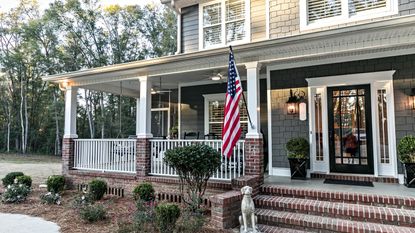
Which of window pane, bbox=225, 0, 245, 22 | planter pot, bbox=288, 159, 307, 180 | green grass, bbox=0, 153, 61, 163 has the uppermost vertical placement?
window pane, bbox=225, 0, 245, 22

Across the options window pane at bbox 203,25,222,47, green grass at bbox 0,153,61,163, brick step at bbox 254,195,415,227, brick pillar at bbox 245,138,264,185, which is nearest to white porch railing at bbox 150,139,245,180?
brick pillar at bbox 245,138,264,185

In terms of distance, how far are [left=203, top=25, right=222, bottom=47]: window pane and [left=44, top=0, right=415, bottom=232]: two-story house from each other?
0.10 feet

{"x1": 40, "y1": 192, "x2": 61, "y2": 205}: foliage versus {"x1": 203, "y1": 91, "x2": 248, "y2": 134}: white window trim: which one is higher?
{"x1": 203, "y1": 91, "x2": 248, "y2": 134}: white window trim

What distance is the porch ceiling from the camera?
14.4ft

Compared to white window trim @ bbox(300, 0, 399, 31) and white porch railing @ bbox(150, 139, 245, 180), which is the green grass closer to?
white porch railing @ bbox(150, 139, 245, 180)

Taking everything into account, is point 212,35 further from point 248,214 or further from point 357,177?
point 248,214

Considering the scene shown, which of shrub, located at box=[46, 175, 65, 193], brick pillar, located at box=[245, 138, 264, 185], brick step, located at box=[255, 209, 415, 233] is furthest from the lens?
shrub, located at box=[46, 175, 65, 193]

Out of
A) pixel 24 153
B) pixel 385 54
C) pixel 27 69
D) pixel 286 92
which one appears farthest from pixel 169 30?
pixel 385 54

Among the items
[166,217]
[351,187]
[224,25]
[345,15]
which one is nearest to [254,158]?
[351,187]

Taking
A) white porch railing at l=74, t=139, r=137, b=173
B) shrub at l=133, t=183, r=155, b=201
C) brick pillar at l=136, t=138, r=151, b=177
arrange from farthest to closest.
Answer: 1. white porch railing at l=74, t=139, r=137, b=173
2. brick pillar at l=136, t=138, r=151, b=177
3. shrub at l=133, t=183, r=155, b=201

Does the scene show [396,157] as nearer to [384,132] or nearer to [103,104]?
[384,132]

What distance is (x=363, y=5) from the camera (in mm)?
6547

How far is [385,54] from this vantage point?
19.5 feet

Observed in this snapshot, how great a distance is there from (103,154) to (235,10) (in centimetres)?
570
